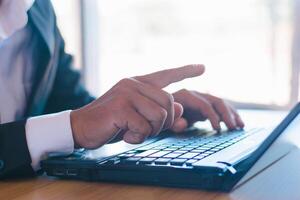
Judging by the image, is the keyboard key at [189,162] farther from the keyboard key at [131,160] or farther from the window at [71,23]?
the window at [71,23]

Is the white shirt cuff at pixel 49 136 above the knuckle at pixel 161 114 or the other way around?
the other way around

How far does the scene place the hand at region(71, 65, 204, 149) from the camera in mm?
710

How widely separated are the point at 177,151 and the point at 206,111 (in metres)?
0.31

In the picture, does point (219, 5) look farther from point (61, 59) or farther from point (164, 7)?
point (61, 59)

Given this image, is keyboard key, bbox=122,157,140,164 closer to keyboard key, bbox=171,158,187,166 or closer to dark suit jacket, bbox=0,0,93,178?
keyboard key, bbox=171,158,187,166

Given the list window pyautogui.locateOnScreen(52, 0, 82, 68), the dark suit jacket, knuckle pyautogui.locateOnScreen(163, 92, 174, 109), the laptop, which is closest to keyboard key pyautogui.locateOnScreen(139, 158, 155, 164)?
the laptop

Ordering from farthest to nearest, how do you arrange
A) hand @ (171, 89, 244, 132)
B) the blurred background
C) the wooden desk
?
the blurred background → hand @ (171, 89, 244, 132) → the wooden desk

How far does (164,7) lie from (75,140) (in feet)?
4.50

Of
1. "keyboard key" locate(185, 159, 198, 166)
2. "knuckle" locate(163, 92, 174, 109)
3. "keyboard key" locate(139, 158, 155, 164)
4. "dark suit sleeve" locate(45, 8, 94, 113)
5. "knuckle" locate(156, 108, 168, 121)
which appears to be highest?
"knuckle" locate(163, 92, 174, 109)

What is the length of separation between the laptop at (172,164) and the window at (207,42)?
1089 millimetres

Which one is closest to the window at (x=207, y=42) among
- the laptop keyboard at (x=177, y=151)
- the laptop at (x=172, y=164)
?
the laptop keyboard at (x=177, y=151)

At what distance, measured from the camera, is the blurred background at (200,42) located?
1773 mm

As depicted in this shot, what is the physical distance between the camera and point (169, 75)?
30.2 inches

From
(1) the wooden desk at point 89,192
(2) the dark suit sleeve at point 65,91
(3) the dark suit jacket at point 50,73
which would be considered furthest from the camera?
(2) the dark suit sleeve at point 65,91
